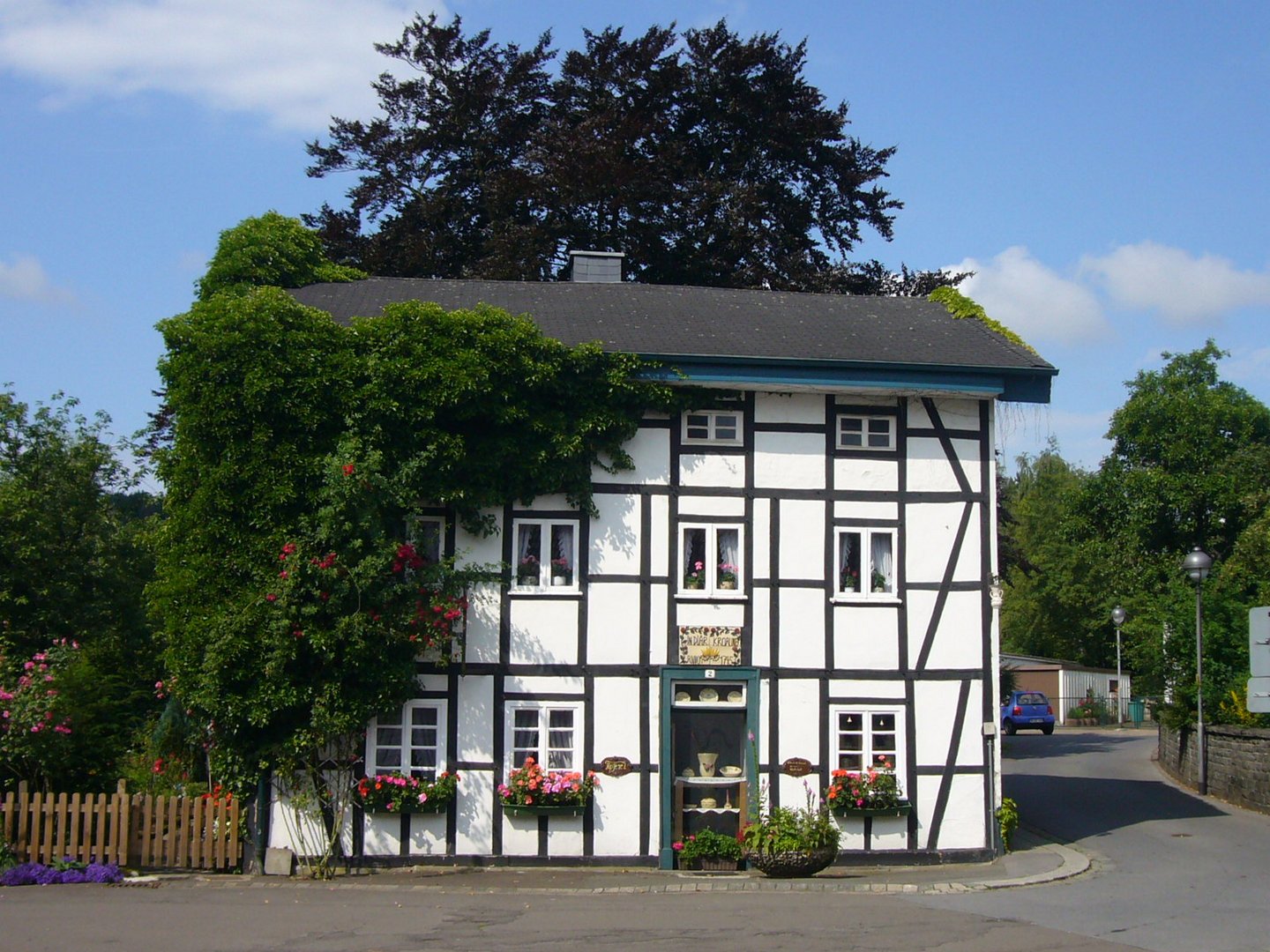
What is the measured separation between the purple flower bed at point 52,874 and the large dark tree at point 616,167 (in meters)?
17.8

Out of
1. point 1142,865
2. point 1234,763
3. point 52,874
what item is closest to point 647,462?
point 1142,865

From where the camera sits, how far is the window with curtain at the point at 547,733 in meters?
19.7

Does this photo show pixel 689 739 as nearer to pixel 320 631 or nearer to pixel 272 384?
pixel 320 631

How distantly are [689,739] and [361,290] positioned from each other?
949 cm

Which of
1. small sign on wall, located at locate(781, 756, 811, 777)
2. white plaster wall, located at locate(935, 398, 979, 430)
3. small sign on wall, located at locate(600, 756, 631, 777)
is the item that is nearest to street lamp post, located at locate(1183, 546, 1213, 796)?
white plaster wall, located at locate(935, 398, 979, 430)

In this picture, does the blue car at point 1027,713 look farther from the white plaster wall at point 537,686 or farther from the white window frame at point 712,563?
Result: the white plaster wall at point 537,686

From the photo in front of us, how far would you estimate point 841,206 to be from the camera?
36.2 meters

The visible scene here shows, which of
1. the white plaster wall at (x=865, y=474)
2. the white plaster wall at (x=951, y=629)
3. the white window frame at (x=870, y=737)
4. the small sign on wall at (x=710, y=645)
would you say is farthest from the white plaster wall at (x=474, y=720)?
the white plaster wall at (x=951, y=629)

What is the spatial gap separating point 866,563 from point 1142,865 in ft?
18.8

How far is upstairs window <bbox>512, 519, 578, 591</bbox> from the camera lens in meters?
20.1

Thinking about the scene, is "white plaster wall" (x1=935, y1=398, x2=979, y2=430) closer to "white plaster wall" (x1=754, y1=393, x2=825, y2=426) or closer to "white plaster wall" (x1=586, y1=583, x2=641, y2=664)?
"white plaster wall" (x1=754, y1=393, x2=825, y2=426)

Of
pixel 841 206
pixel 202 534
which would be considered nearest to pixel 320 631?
pixel 202 534

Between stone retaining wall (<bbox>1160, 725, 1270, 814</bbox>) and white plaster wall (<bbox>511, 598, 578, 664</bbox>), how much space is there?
43.8ft

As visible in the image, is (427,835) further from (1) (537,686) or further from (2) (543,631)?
(2) (543,631)
